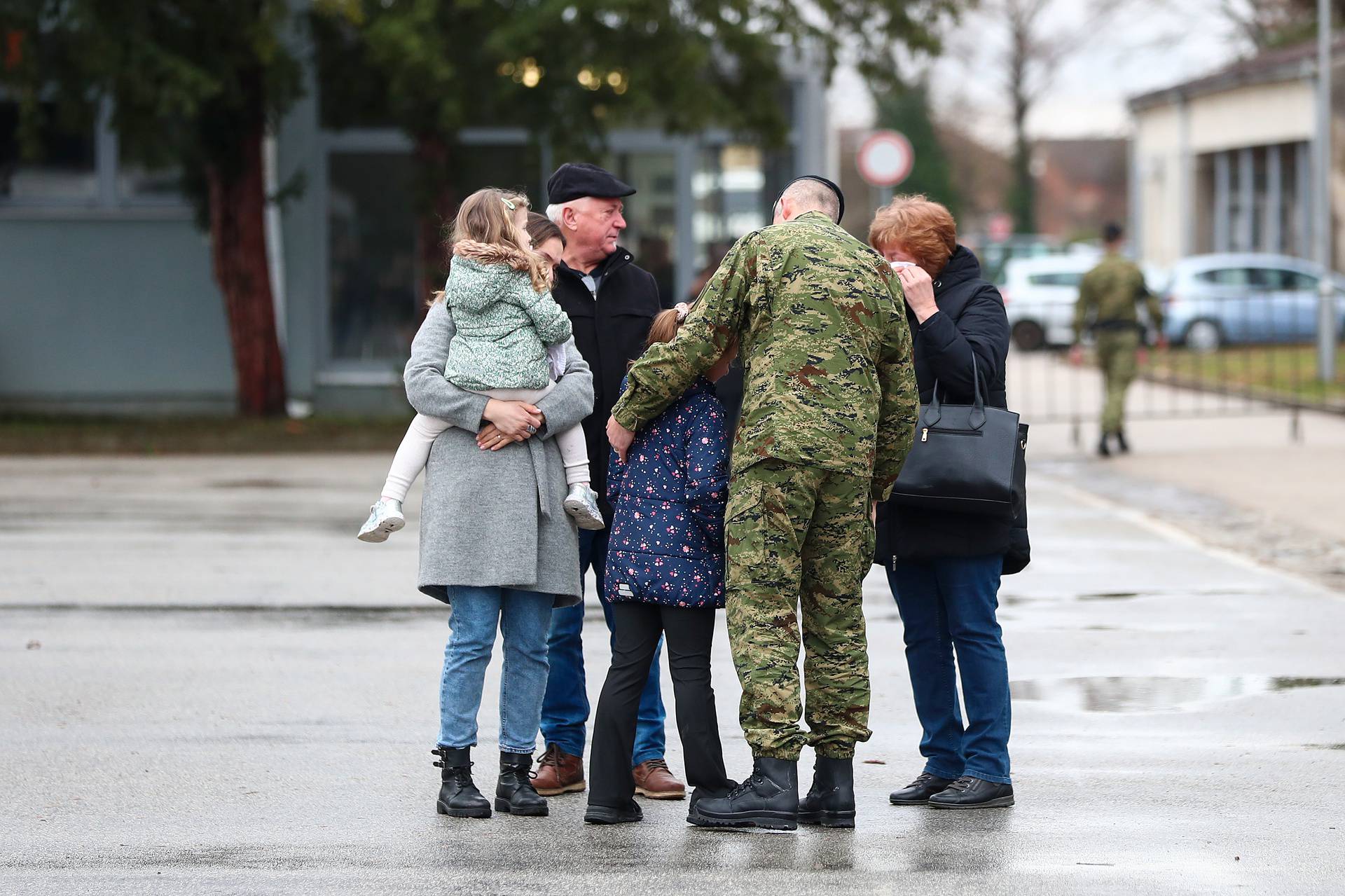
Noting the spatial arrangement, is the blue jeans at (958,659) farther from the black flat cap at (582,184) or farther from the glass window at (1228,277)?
the glass window at (1228,277)

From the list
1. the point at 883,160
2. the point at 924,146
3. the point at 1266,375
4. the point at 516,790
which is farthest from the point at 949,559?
the point at 924,146

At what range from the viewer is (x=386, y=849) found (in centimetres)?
496

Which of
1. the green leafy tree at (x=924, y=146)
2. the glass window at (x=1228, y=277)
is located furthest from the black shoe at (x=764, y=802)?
the green leafy tree at (x=924, y=146)

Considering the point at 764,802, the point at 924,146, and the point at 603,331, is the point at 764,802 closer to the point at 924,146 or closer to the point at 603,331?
the point at 603,331

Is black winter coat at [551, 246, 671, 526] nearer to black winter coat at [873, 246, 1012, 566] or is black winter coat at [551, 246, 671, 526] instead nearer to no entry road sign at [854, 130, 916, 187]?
black winter coat at [873, 246, 1012, 566]

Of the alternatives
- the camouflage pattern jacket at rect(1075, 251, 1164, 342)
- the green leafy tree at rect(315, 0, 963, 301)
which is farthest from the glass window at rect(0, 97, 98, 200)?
the camouflage pattern jacket at rect(1075, 251, 1164, 342)

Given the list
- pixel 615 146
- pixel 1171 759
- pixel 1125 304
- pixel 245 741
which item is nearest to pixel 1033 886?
pixel 1171 759

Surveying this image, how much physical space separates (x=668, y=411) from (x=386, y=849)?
1438mm

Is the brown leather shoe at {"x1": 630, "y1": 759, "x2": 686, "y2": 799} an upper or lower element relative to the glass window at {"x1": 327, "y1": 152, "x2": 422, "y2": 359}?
lower

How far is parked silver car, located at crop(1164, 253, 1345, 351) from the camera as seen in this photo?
21000 mm

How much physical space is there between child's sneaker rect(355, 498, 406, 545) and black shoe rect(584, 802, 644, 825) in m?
0.99

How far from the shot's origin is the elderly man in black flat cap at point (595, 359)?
5.60 meters

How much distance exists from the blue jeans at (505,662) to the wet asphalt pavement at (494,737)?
263 millimetres

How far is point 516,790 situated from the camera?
5.38 metres
